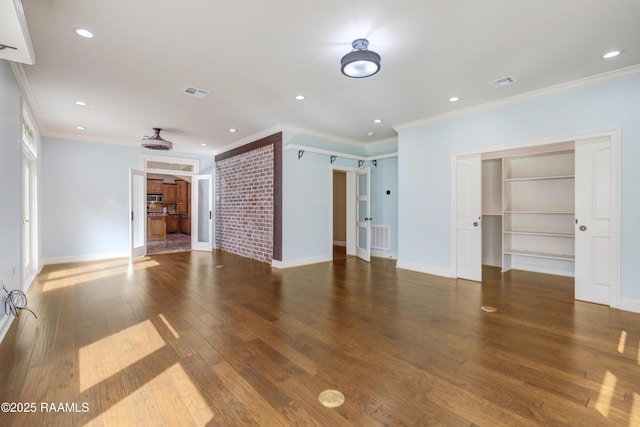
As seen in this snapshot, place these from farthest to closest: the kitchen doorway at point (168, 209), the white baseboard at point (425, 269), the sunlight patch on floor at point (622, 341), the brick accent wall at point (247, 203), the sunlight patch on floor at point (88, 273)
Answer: the kitchen doorway at point (168, 209)
the brick accent wall at point (247, 203)
the white baseboard at point (425, 269)
the sunlight patch on floor at point (88, 273)
the sunlight patch on floor at point (622, 341)

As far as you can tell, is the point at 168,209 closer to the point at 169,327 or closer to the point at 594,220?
the point at 169,327

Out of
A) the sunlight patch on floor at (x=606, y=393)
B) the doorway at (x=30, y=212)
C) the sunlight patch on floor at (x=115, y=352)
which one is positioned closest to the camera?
the sunlight patch on floor at (x=606, y=393)

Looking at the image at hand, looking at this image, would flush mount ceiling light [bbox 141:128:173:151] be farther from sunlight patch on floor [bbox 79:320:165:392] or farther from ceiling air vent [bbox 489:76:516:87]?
ceiling air vent [bbox 489:76:516:87]

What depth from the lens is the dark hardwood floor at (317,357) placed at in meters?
1.72

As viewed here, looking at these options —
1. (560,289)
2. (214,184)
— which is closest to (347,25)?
(560,289)

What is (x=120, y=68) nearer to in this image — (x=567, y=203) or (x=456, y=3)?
(x=456, y=3)

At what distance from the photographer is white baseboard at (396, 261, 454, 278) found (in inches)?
195

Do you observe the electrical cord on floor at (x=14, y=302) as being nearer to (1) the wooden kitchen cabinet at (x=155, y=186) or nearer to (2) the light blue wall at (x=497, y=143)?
(2) the light blue wall at (x=497, y=143)

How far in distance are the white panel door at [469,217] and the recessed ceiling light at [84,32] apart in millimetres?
4980

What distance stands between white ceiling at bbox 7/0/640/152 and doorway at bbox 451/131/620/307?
2.99ft

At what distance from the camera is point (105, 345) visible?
2.53 meters

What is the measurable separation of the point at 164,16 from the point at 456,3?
2346 millimetres

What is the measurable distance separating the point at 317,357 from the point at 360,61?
2.59 metres

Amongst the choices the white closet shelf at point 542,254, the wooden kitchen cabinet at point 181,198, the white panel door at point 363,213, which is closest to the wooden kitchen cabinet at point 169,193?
the wooden kitchen cabinet at point 181,198
